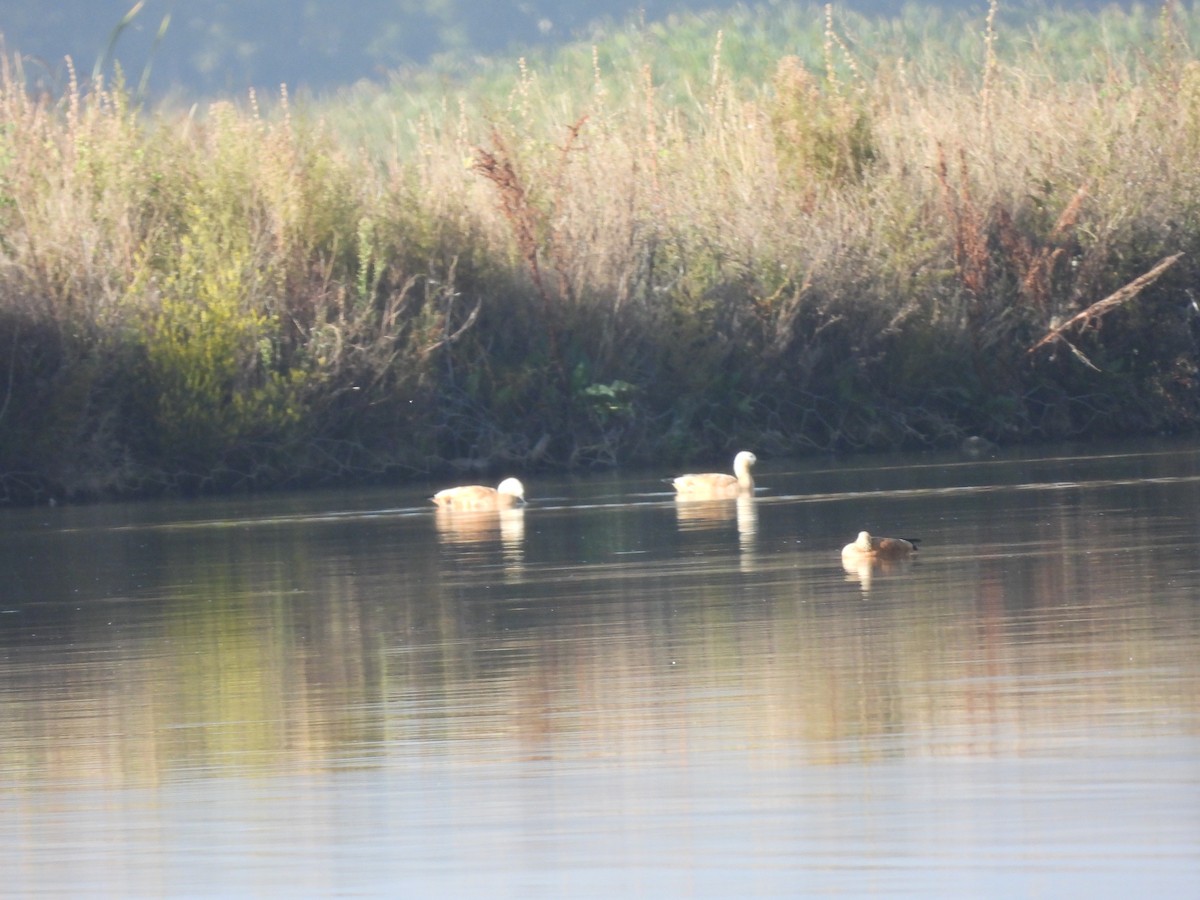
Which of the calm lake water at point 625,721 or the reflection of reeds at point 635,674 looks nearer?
the calm lake water at point 625,721

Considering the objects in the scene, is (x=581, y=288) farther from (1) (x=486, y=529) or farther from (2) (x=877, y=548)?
(2) (x=877, y=548)

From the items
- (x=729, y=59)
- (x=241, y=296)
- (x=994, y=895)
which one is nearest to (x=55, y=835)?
(x=994, y=895)

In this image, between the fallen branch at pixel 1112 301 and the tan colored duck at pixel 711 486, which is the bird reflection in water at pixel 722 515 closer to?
the tan colored duck at pixel 711 486

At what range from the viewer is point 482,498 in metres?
18.5

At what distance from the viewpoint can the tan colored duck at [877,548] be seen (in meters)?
12.2

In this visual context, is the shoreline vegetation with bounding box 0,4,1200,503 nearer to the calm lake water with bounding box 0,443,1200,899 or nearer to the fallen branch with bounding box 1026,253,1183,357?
the fallen branch with bounding box 1026,253,1183,357

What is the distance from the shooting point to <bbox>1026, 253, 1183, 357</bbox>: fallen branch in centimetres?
2466

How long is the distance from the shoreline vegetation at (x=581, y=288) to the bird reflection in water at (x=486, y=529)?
5.14 metres

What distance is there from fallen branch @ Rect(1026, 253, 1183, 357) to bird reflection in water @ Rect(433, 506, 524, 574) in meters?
8.78

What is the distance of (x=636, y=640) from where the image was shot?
9391 mm

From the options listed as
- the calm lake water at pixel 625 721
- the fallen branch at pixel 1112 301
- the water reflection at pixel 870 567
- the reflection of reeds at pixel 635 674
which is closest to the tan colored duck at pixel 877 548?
the water reflection at pixel 870 567

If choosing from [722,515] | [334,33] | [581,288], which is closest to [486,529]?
[722,515]

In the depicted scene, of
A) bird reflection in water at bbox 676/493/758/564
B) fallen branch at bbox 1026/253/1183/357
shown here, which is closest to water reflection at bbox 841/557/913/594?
bird reflection in water at bbox 676/493/758/564

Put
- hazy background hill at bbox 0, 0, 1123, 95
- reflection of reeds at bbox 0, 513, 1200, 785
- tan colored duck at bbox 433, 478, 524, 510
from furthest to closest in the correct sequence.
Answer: hazy background hill at bbox 0, 0, 1123, 95 → tan colored duck at bbox 433, 478, 524, 510 → reflection of reeds at bbox 0, 513, 1200, 785
